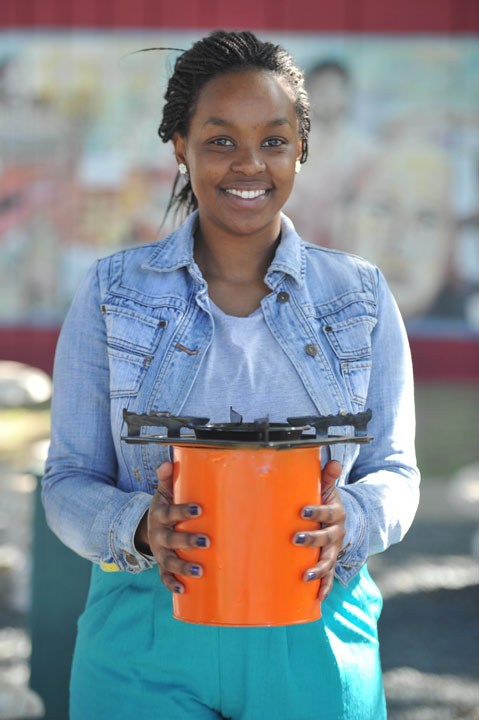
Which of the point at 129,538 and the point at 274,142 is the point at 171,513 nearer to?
the point at 129,538

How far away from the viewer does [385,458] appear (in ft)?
6.14

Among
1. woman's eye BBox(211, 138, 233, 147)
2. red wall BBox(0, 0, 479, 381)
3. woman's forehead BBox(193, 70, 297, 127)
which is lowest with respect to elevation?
woman's eye BBox(211, 138, 233, 147)

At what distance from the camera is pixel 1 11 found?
342 inches

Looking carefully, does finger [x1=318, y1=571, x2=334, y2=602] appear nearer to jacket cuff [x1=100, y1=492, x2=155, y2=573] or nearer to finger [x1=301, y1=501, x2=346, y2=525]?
finger [x1=301, y1=501, x2=346, y2=525]

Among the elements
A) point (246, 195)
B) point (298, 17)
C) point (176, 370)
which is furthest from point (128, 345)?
point (298, 17)

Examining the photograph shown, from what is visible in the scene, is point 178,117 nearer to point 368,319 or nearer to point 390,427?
point 368,319

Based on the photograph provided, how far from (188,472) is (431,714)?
2.46 m

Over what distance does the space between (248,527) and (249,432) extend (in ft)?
0.46

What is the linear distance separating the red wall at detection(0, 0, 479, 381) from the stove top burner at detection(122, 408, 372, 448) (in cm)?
725

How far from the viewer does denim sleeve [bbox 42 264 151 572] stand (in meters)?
1.80

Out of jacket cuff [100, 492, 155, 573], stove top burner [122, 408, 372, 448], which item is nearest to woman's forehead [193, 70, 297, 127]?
stove top burner [122, 408, 372, 448]

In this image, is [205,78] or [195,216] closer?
[205,78]

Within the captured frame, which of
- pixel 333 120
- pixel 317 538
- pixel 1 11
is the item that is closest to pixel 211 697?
pixel 317 538

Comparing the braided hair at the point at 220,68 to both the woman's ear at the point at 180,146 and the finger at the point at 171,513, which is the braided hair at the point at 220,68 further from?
the finger at the point at 171,513
